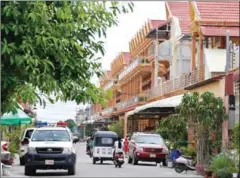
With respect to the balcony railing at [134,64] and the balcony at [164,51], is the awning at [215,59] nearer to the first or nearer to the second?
the balcony at [164,51]

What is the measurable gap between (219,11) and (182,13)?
13.2 metres

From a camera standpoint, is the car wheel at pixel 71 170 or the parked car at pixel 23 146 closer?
the car wheel at pixel 71 170

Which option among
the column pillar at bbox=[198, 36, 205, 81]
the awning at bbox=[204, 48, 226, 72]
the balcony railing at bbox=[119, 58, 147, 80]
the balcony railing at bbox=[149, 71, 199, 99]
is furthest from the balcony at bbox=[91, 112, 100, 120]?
the awning at bbox=[204, 48, 226, 72]

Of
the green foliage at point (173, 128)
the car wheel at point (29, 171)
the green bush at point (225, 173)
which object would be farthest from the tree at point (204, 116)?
the car wheel at point (29, 171)

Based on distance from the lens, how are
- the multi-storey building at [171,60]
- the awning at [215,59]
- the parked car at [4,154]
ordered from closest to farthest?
the parked car at [4,154], the awning at [215,59], the multi-storey building at [171,60]

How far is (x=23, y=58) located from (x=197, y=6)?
24905 mm

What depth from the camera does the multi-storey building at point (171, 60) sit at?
102ft

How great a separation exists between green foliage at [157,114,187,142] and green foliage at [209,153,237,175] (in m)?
5.75

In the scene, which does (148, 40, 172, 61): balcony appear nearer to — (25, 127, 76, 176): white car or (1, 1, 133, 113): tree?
(25, 127, 76, 176): white car

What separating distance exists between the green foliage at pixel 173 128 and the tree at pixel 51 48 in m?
15.1

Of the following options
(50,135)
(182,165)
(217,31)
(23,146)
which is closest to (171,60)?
(217,31)

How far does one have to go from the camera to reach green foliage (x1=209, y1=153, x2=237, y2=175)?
62.1 ft

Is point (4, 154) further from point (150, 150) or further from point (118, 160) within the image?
point (150, 150)

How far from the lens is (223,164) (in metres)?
19.3
